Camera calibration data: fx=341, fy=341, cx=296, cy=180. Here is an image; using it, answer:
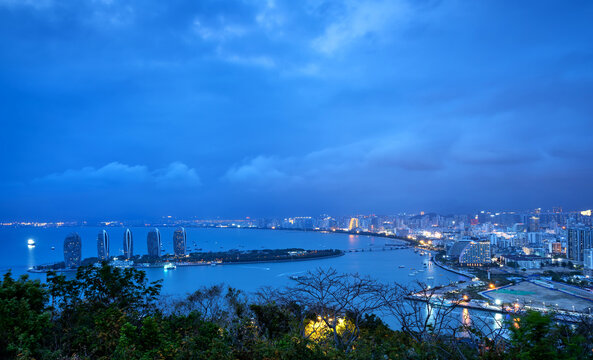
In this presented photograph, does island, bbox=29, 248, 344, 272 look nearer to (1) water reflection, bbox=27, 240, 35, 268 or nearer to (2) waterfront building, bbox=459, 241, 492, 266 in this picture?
(1) water reflection, bbox=27, 240, 35, 268

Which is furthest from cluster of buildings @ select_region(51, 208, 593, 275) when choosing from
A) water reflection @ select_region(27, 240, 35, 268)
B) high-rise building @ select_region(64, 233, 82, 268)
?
water reflection @ select_region(27, 240, 35, 268)

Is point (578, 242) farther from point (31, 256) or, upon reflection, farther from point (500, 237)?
point (31, 256)

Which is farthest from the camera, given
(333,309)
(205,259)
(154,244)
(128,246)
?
(154,244)

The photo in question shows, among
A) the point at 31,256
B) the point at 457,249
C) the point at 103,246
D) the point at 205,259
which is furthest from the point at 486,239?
Answer: the point at 31,256

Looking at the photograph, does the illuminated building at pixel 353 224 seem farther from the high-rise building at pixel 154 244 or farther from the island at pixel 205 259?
the high-rise building at pixel 154 244

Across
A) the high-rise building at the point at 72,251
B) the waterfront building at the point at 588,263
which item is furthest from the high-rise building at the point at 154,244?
the waterfront building at the point at 588,263

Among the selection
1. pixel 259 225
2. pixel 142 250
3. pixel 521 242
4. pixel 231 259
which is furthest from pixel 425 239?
pixel 259 225
